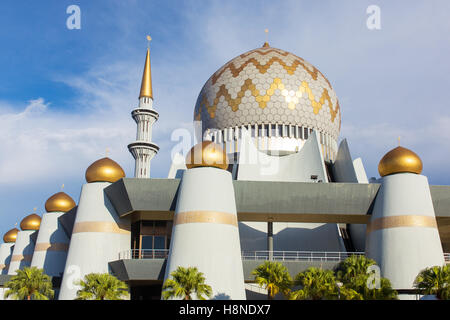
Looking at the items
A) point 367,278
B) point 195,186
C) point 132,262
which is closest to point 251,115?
point 195,186

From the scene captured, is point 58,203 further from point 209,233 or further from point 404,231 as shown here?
point 404,231

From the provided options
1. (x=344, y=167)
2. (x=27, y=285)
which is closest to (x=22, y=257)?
(x=27, y=285)

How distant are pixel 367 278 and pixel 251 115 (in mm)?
18599

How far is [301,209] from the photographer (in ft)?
85.1

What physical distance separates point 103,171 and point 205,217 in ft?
25.1

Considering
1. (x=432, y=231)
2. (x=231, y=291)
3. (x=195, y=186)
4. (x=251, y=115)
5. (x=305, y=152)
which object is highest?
(x=251, y=115)

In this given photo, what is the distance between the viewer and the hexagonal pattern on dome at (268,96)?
36.0 m

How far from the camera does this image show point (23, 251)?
4178 centimetres

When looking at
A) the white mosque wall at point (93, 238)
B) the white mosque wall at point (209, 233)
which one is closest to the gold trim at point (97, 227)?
the white mosque wall at point (93, 238)

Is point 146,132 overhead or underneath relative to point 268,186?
overhead

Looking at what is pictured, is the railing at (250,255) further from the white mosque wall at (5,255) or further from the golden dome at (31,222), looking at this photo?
the white mosque wall at (5,255)

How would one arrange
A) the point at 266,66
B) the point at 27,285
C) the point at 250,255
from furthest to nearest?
the point at 266,66, the point at 250,255, the point at 27,285

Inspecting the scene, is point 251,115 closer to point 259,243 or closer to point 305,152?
point 305,152

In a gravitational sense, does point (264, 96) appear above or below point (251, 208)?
above
